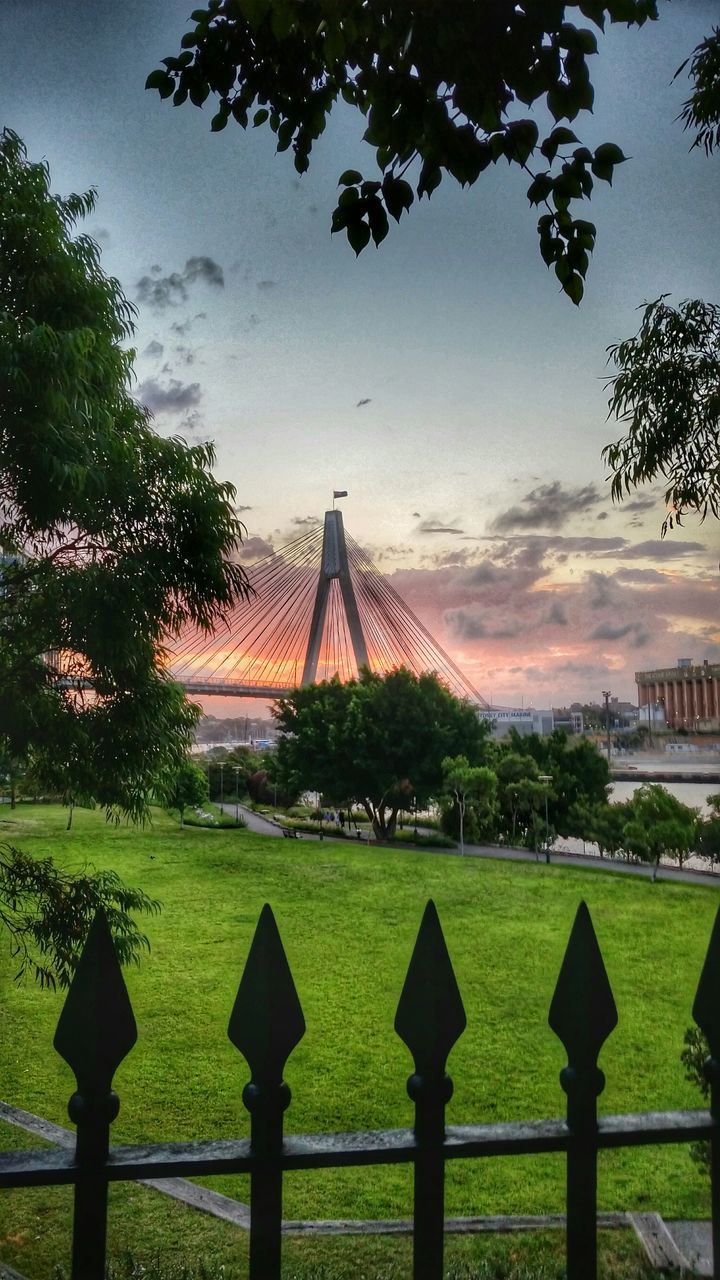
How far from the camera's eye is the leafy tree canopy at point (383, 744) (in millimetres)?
7836

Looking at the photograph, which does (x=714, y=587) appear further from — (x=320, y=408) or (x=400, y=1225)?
(x=400, y=1225)

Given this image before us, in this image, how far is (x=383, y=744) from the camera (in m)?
8.32

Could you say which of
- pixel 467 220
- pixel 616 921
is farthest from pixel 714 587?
pixel 616 921

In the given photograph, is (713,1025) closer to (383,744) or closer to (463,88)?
(463,88)

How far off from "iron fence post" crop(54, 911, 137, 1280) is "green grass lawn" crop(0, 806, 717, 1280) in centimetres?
166

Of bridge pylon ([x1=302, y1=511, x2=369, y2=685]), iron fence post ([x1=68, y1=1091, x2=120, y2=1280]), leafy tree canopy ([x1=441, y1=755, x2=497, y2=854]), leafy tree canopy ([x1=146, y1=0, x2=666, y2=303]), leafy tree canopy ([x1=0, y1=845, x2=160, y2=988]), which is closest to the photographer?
iron fence post ([x1=68, y1=1091, x2=120, y2=1280])

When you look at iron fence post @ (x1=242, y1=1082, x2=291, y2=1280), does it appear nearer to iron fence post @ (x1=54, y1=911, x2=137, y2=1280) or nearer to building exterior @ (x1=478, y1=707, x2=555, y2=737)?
iron fence post @ (x1=54, y1=911, x2=137, y2=1280)

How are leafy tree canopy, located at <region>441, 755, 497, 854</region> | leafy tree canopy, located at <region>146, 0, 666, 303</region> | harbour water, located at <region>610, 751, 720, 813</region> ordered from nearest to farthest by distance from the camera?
leafy tree canopy, located at <region>146, 0, 666, 303</region>
harbour water, located at <region>610, 751, 720, 813</region>
leafy tree canopy, located at <region>441, 755, 497, 854</region>

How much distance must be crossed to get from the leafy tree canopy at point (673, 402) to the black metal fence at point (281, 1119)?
126cm

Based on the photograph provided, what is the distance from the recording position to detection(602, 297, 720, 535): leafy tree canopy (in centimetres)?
152

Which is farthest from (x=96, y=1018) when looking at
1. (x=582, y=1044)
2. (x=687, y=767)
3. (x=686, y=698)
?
(x=687, y=767)

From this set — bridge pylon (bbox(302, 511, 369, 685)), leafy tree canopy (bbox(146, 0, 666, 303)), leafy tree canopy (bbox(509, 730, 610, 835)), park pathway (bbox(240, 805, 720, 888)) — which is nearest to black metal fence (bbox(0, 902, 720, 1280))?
leafy tree canopy (bbox(146, 0, 666, 303))

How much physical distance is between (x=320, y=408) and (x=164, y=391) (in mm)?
578

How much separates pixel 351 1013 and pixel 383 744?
138 inches
